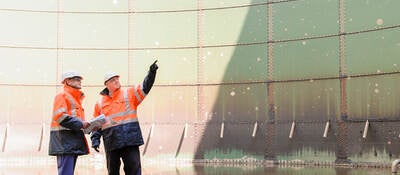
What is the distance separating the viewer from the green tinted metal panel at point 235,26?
43.2 feet

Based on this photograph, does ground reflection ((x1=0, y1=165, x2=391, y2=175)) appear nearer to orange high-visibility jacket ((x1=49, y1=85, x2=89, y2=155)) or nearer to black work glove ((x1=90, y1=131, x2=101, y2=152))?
black work glove ((x1=90, y1=131, x2=101, y2=152))

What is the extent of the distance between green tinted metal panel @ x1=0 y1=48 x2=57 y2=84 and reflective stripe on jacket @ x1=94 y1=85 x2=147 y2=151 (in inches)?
288

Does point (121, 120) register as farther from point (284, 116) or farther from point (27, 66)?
point (27, 66)

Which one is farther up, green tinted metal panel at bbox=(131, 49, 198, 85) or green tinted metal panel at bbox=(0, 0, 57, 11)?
green tinted metal panel at bbox=(0, 0, 57, 11)

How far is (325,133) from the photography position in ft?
39.9

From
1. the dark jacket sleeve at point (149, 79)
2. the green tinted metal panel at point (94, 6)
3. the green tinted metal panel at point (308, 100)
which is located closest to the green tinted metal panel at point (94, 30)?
the green tinted metal panel at point (94, 6)

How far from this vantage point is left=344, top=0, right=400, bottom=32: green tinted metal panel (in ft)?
37.5

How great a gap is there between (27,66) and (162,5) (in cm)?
317

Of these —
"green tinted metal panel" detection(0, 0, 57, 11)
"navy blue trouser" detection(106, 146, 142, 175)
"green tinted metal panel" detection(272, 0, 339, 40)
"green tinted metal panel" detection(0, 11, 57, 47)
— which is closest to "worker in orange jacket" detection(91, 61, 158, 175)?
"navy blue trouser" detection(106, 146, 142, 175)

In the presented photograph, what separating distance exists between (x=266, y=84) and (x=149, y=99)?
257 cm

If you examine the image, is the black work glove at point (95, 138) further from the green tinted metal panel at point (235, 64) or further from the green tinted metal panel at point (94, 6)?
A: the green tinted metal panel at point (94, 6)

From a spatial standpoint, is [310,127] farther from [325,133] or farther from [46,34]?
[46,34]

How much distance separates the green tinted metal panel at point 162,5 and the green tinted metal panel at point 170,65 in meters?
0.93

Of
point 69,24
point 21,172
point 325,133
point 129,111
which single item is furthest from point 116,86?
point 69,24
